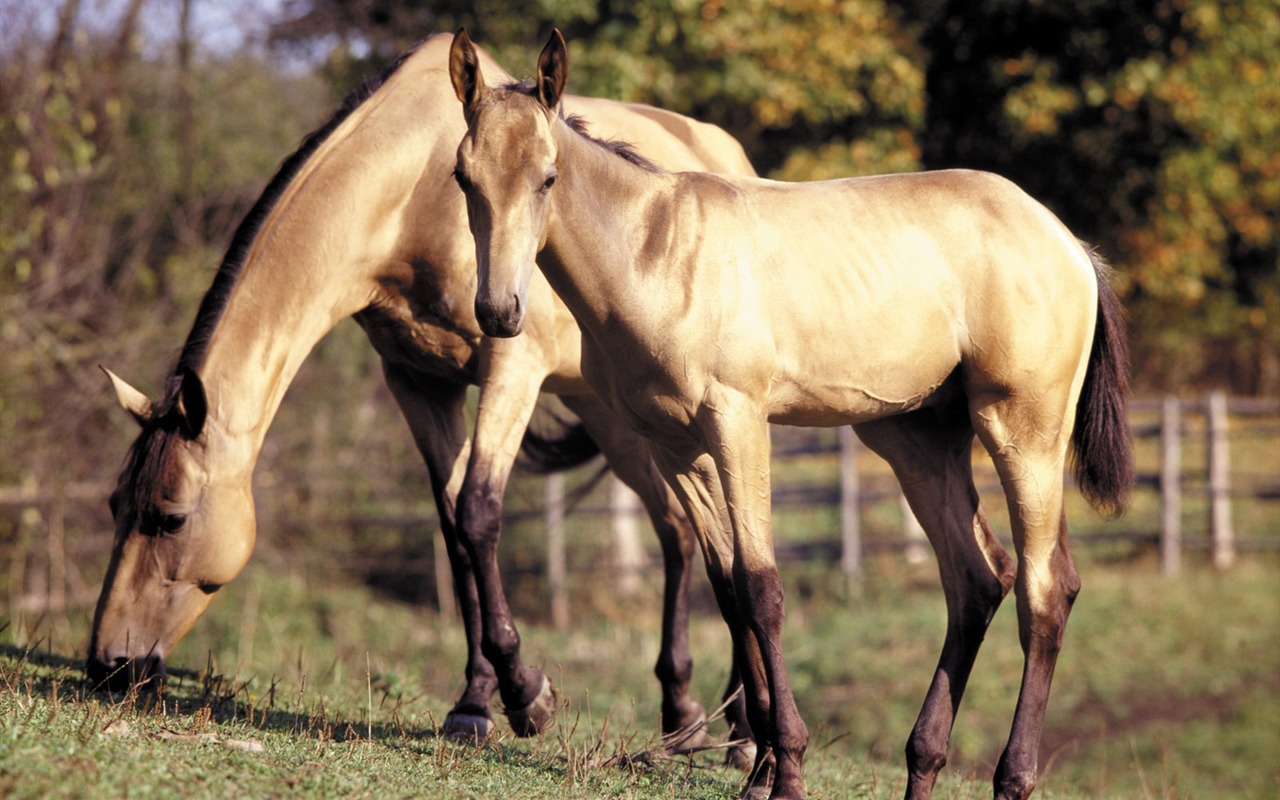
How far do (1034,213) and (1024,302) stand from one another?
13.8 inches

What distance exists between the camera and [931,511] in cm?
447

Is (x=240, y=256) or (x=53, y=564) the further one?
(x=53, y=564)

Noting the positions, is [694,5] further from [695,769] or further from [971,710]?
[695,769]

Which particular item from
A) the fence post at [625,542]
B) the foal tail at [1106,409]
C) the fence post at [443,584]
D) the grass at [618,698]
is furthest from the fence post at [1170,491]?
the foal tail at [1106,409]

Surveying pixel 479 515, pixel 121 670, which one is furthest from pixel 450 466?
pixel 121 670

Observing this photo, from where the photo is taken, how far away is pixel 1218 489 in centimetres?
1335

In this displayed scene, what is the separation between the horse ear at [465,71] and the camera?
3.59 m

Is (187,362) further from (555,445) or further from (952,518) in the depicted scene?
(952,518)

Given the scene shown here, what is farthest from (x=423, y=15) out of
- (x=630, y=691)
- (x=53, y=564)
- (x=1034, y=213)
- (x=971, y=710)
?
(x=1034, y=213)

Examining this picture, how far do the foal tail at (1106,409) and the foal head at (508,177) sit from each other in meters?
2.00

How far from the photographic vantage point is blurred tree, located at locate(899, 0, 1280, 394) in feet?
→ 46.1

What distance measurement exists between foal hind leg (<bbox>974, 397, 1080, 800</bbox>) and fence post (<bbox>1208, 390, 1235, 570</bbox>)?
33.2 ft

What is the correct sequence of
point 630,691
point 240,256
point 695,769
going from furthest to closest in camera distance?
point 630,691
point 240,256
point 695,769

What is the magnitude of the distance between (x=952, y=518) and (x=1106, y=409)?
25.2 inches
